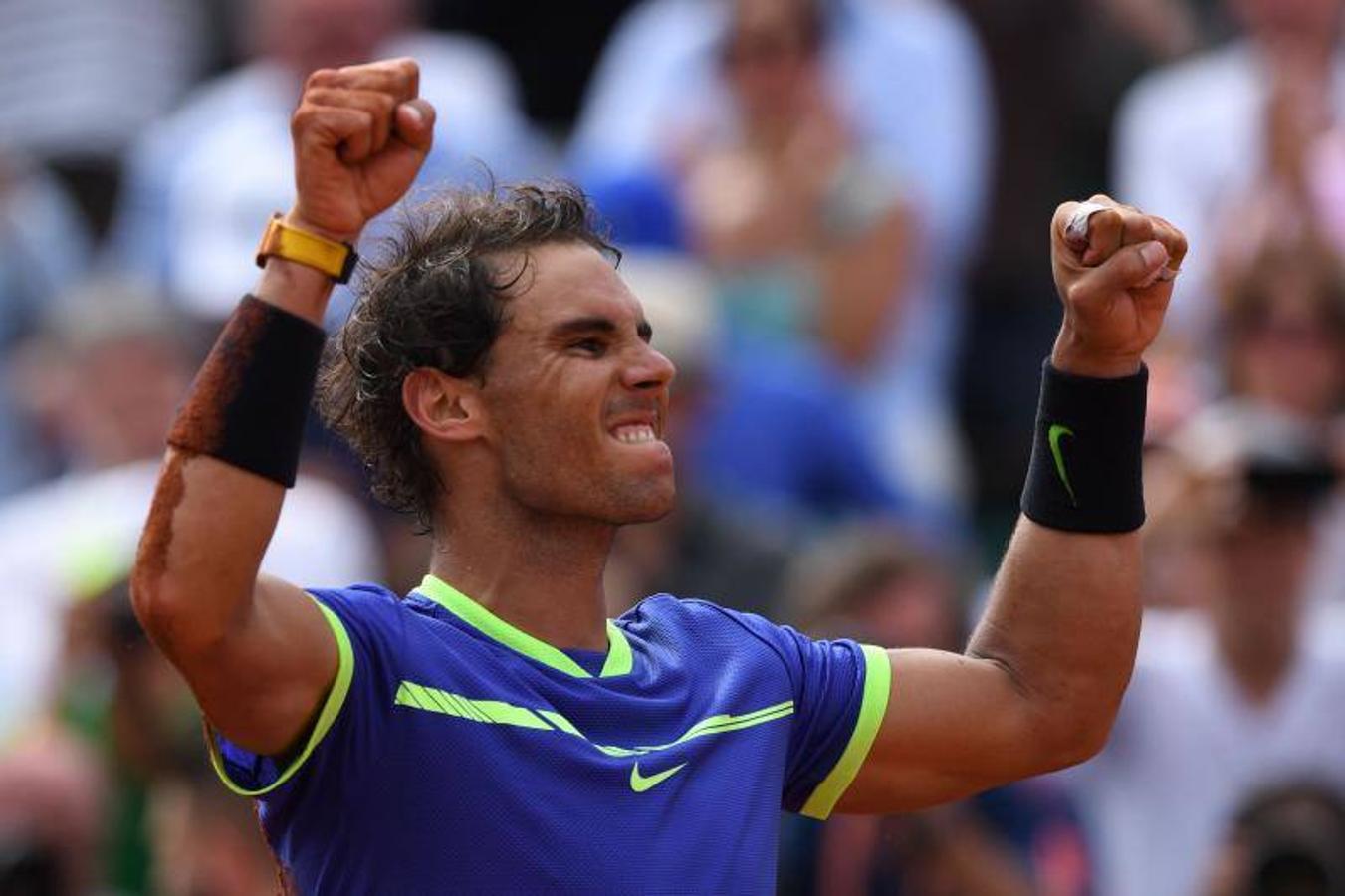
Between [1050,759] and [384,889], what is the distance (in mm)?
1043

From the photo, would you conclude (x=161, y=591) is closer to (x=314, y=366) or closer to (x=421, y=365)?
(x=314, y=366)

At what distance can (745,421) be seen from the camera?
26.2ft

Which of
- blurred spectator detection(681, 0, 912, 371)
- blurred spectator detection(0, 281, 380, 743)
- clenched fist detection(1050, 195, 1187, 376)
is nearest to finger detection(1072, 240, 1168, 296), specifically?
clenched fist detection(1050, 195, 1187, 376)

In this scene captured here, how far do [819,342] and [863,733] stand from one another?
455 centimetres

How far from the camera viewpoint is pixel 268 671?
326 cm

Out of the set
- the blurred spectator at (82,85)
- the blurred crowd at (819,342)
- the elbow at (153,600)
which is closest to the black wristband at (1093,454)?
the elbow at (153,600)

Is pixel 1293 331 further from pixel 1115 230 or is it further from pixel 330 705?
pixel 330 705

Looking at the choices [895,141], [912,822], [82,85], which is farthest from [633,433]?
[82,85]

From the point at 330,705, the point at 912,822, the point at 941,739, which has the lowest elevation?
the point at 912,822

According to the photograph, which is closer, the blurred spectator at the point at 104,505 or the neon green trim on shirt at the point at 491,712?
the neon green trim on shirt at the point at 491,712

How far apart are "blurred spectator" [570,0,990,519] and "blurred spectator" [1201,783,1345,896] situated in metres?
2.08

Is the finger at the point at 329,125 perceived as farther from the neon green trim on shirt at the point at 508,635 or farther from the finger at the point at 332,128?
the neon green trim on shirt at the point at 508,635

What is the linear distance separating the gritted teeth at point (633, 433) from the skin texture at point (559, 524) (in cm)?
1

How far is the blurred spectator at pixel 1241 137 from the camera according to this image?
26.6ft
